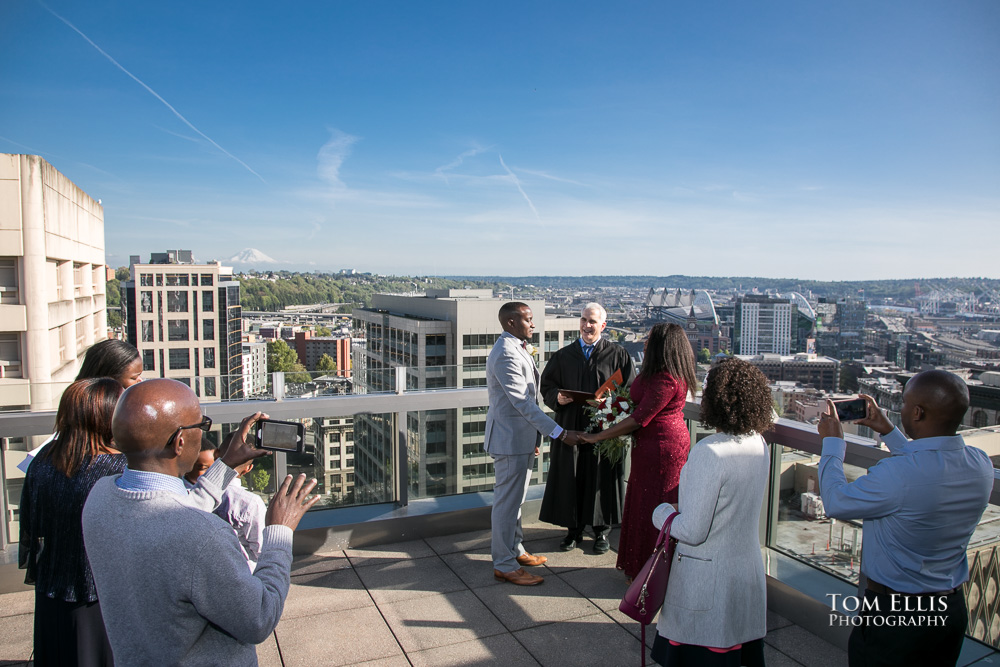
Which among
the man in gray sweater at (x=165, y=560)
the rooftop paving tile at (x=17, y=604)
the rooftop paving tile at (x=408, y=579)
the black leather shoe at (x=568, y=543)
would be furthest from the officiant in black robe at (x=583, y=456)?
the rooftop paving tile at (x=17, y=604)

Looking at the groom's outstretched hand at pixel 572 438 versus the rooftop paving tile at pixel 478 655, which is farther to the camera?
the groom's outstretched hand at pixel 572 438

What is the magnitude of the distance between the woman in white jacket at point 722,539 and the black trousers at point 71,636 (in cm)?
195

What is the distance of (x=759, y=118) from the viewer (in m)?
83.9

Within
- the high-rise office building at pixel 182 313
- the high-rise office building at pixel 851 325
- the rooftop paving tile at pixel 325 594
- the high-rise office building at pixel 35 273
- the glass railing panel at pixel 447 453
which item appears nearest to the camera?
the rooftop paving tile at pixel 325 594

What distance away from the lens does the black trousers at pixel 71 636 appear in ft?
6.43

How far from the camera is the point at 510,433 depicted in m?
3.83

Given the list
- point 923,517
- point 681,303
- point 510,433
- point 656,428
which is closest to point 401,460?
point 510,433

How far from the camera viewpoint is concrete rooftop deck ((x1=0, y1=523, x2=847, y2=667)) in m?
3.00

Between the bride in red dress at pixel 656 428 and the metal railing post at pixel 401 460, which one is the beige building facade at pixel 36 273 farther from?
the bride in red dress at pixel 656 428

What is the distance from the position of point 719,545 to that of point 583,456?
2140mm

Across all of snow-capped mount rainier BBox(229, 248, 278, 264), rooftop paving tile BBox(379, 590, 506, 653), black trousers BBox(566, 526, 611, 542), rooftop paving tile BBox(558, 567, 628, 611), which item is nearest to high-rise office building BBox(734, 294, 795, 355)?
black trousers BBox(566, 526, 611, 542)

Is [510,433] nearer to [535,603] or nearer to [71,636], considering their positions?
[535,603]

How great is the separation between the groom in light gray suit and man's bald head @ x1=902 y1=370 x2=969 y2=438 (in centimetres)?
203

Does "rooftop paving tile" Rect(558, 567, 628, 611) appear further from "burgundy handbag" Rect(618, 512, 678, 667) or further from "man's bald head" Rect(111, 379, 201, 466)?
"man's bald head" Rect(111, 379, 201, 466)
